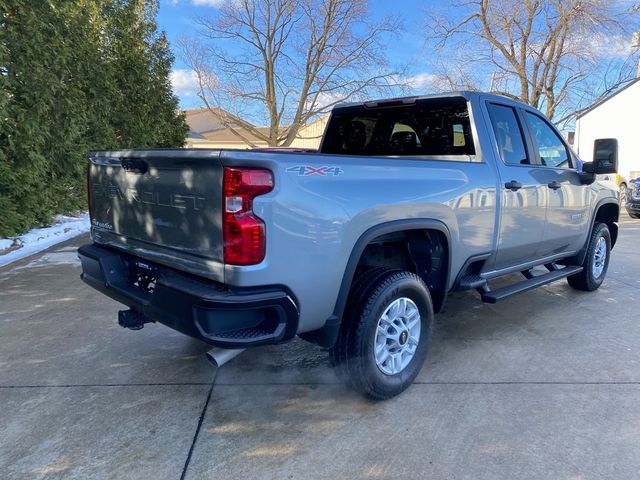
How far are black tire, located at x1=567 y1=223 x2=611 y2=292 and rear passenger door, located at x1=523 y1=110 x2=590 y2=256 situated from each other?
1.40ft

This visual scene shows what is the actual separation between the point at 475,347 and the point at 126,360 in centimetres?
283

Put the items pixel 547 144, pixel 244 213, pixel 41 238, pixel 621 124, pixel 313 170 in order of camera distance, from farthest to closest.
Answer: pixel 621 124 < pixel 41 238 < pixel 547 144 < pixel 313 170 < pixel 244 213

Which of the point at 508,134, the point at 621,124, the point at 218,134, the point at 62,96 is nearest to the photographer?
the point at 508,134

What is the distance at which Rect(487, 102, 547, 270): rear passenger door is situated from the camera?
389 cm

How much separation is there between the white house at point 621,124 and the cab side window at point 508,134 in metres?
24.0

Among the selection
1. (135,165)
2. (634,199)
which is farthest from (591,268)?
(634,199)

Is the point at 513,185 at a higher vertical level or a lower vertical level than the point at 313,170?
lower

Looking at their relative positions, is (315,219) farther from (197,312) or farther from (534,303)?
(534,303)

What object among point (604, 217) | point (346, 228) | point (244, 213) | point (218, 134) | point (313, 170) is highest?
A: point (218, 134)

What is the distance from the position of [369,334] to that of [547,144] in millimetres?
2989

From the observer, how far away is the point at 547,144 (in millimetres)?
4691

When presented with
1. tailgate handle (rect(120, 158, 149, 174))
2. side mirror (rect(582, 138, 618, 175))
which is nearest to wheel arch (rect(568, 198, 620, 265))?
side mirror (rect(582, 138, 618, 175))

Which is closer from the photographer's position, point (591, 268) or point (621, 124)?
point (591, 268)

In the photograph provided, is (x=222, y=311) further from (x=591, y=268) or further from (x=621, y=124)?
(x=621, y=124)
